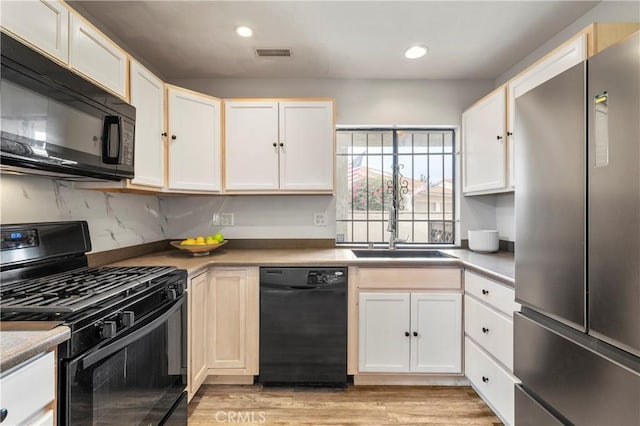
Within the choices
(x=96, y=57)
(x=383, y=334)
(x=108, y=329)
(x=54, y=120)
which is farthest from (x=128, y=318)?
(x=383, y=334)

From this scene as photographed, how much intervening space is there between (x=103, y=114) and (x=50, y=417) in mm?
1236

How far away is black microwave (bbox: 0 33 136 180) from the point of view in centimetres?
98

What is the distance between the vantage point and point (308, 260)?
2139 millimetres

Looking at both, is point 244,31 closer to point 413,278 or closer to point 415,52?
point 415,52

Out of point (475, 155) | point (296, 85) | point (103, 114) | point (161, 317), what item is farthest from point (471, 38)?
point (161, 317)

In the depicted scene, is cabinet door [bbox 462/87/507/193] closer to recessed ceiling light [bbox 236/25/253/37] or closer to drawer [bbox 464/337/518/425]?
drawer [bbox 464/337/518/425]

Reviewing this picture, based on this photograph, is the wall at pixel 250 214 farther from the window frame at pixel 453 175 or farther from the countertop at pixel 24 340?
the countertop at pixel 24 340

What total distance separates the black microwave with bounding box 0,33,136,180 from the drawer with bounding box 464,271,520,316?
215 centimetres

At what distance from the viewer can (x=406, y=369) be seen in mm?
2123

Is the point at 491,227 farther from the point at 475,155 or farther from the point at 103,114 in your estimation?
the point at 103,114

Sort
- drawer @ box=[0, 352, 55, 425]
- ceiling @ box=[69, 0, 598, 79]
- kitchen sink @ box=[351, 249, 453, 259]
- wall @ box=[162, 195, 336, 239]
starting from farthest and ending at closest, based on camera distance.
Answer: wall @ box=[162, 195, 336, 239] < kitchen sink @ box=[351, 249, 453, 259] < ceiling @ box=[69, 0, 598, 79] < drawer @ box=[0, 352, 55, 425]

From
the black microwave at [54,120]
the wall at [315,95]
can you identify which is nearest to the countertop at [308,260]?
the wall at [315,95]

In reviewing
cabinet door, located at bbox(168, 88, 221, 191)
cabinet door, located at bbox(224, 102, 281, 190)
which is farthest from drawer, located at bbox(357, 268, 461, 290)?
cabinet door, located at bbox(168, 88, 221, 191)

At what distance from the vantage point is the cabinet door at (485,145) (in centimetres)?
212
